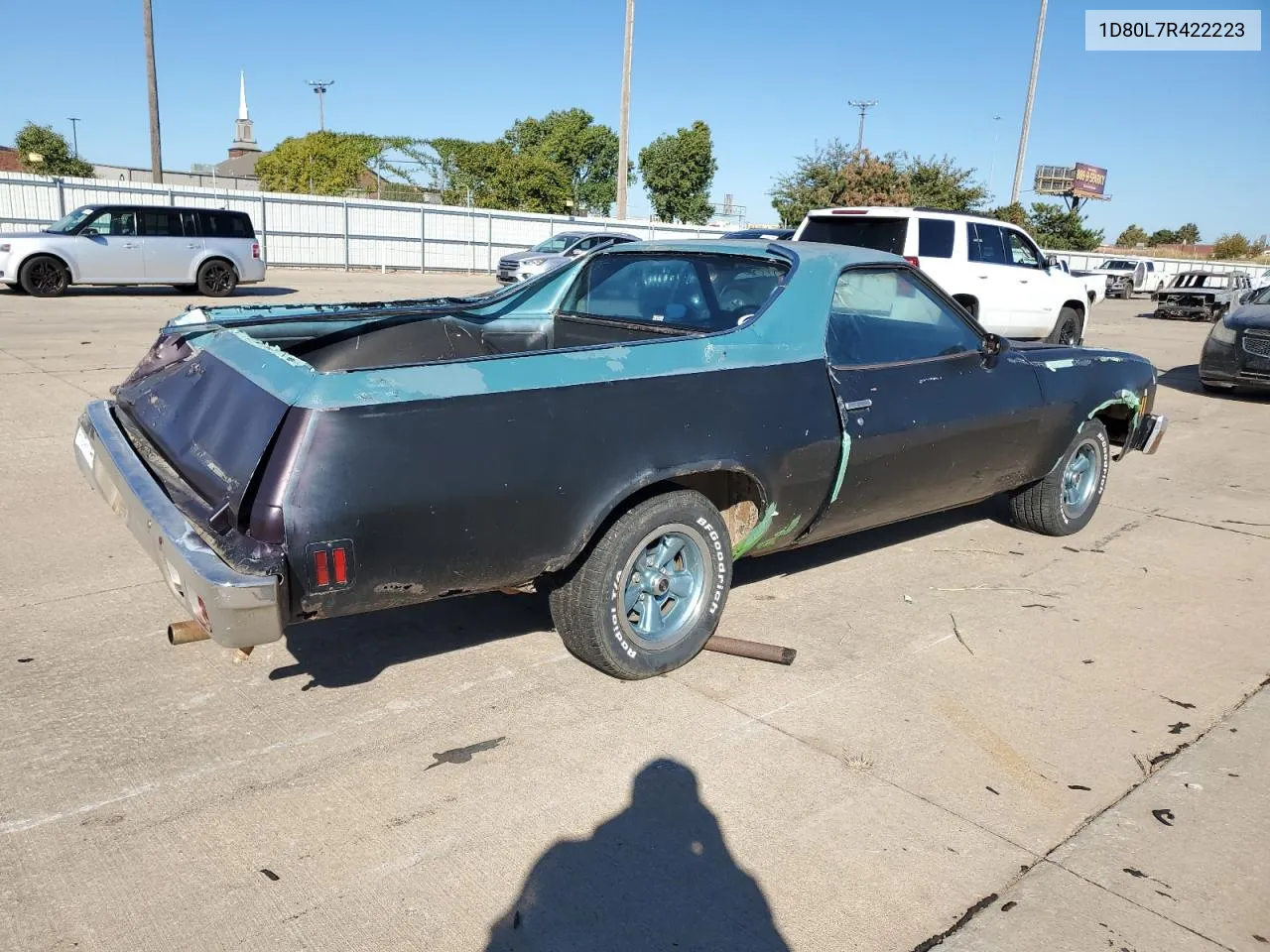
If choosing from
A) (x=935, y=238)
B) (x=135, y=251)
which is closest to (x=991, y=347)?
(x=935, y=238)

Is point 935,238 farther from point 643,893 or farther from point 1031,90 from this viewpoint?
point 1031,90

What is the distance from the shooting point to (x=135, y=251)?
16.7 m

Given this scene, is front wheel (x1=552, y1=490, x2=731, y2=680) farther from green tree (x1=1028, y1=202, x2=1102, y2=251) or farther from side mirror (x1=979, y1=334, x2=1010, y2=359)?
green tree (x1=1028, y1=202, x2=1102, y2=251)

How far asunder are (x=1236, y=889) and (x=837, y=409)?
212cm

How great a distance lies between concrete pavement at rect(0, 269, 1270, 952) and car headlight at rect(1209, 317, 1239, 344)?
807cm

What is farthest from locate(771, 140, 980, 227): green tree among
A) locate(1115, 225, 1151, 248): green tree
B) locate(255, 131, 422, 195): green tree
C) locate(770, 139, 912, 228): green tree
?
locate(1115, 225, 1151, 248): green tree

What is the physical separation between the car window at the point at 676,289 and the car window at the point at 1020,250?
9703 millimetres

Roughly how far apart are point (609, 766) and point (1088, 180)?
69.0 meters

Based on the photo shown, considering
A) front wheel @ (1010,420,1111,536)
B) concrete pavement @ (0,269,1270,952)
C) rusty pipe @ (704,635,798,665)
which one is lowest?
concrete pavement @ (0,269,1270,952)

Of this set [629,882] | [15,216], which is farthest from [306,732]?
[15,216]

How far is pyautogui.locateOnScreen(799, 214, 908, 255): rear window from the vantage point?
1191 cm

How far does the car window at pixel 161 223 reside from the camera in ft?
55.1

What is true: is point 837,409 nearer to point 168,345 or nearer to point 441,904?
point 441,904

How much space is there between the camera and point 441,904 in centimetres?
253
